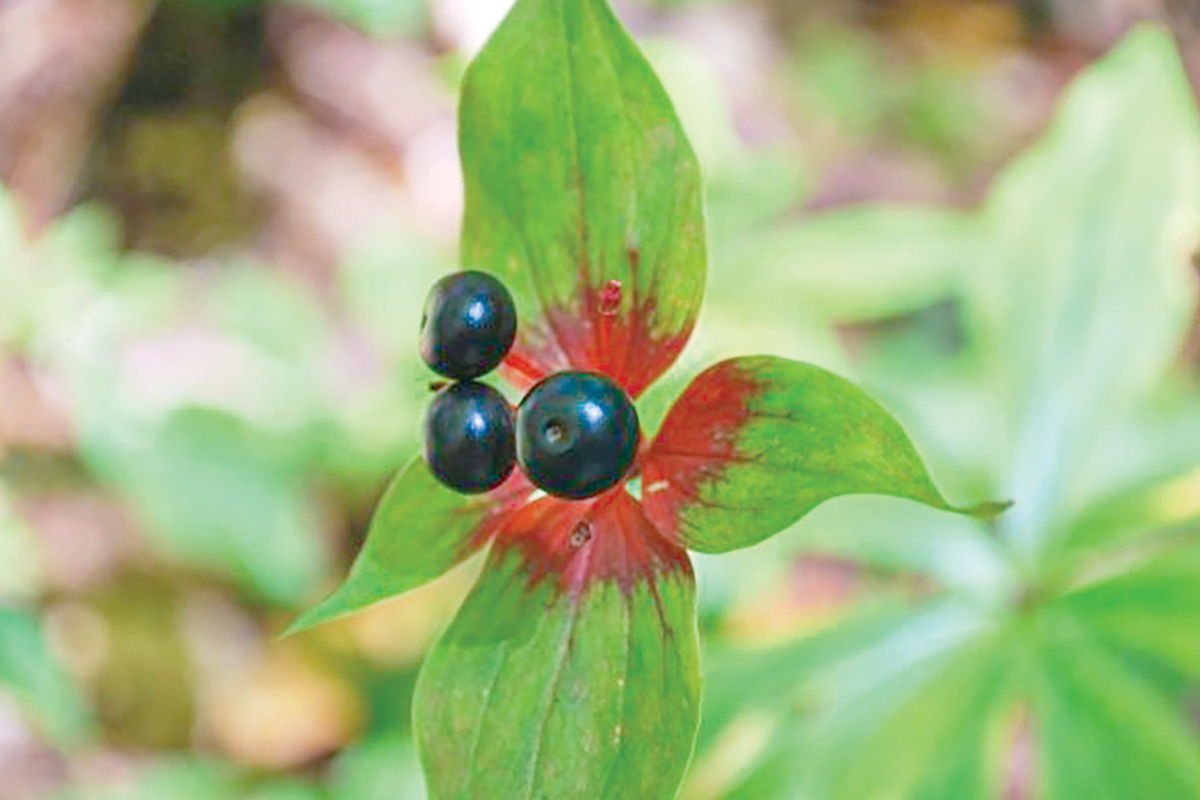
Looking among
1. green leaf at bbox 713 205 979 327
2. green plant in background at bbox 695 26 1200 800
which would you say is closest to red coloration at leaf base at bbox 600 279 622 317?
green plant in background at bbox 695 26 1200 800

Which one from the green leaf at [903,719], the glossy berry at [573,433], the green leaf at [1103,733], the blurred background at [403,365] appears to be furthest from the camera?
the blurred background at [403,365]

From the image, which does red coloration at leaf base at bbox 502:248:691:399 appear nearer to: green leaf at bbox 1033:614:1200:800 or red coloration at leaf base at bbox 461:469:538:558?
red coloration at leaf base at bbox 461:469:538:558

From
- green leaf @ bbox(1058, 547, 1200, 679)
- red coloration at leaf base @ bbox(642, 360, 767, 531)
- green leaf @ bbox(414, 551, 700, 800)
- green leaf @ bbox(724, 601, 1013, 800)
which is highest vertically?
red coloration at leaf base @ bbox(642, 360, 767, 531)

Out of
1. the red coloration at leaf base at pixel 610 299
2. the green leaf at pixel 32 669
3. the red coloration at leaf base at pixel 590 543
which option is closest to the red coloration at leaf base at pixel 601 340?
the red coloration at leaf base at pixel 610 299

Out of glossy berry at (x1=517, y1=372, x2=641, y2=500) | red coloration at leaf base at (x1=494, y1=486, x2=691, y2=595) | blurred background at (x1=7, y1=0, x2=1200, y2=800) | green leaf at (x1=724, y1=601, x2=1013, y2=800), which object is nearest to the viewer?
glossy berry at (x1=517, y1=372, x2=641, y2=500)

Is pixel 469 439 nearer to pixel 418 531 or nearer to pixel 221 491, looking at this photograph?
pixel 418 531

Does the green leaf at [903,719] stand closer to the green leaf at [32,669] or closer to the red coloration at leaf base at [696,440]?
the red coloration at leaf base at [696,440]
